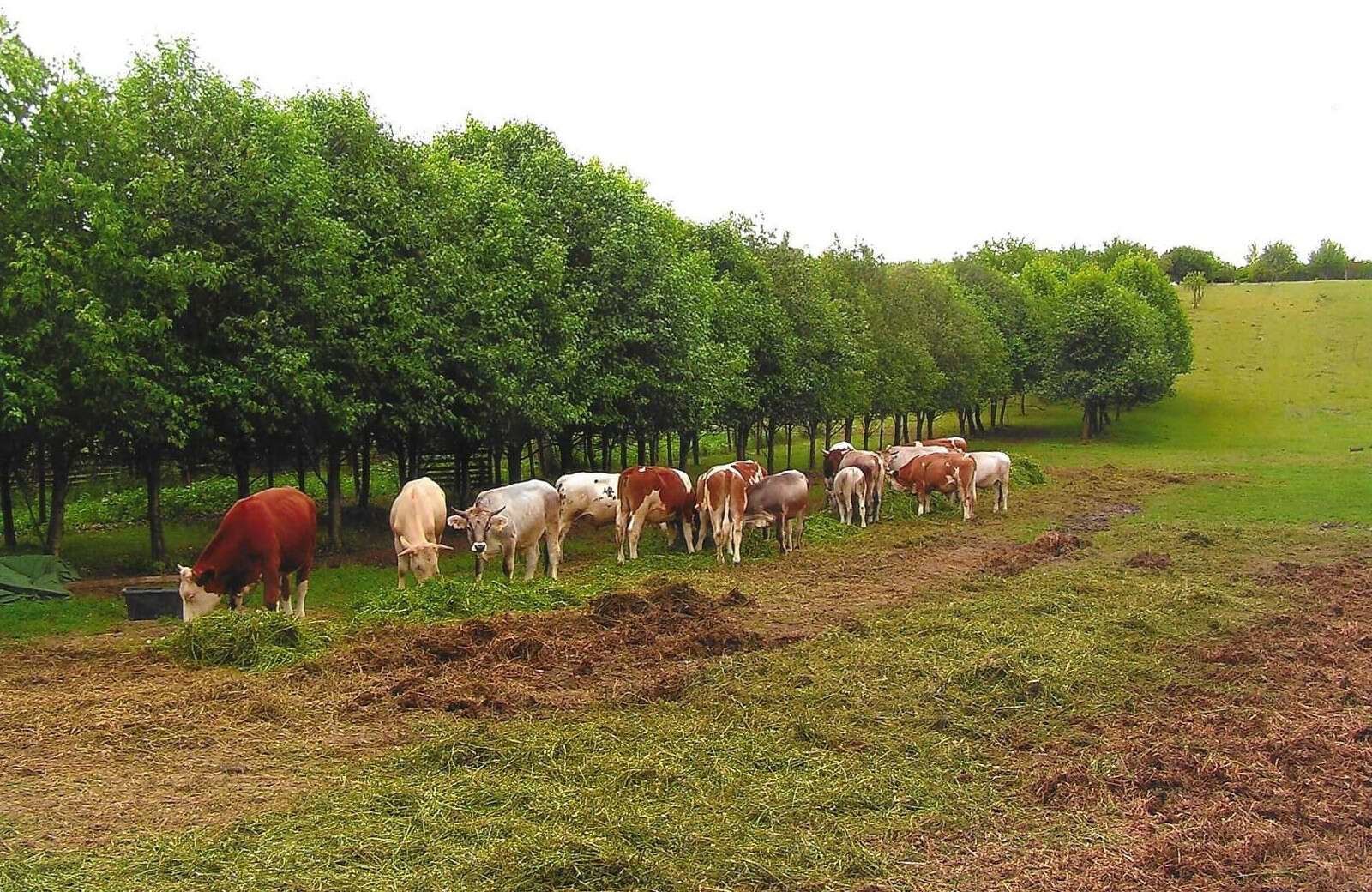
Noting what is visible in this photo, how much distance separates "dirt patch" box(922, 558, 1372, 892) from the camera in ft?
21.6

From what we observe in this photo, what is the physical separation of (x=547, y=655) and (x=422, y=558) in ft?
16.5

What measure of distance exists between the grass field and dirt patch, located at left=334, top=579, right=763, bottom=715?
144mm

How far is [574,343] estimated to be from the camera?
23875 millimetres

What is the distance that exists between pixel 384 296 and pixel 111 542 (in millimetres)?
8641

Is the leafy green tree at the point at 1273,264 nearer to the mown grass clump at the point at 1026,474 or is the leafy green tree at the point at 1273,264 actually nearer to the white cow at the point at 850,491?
the mown grass clump at the point at 1026,474

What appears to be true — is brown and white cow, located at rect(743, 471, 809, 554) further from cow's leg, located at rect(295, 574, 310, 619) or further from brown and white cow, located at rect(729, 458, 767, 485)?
cow's leg, located at rect(295, 574, 310, 619)

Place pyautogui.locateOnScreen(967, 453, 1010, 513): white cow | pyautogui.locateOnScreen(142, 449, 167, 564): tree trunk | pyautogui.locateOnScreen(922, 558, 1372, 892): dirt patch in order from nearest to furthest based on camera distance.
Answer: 1. pyautogui.locateOnScreen(922, 558, 1372, 892): dirt patch
2. pyautogui.locateOnScreen(142, 449, 167, 564): tree trunk
3. pyautogui.locateOnScreen(967, 453, 1010, 513): white cow

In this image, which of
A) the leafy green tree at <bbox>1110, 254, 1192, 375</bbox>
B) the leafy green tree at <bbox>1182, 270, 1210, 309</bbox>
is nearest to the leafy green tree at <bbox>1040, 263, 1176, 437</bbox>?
the leafy green tree at <bbox>1110, 254, 1192, 375</bbox>

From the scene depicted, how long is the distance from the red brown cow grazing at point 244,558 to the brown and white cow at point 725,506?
8002 mm

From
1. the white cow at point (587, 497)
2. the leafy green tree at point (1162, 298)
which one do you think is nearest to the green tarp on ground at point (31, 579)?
the white cow at point (587, 497)

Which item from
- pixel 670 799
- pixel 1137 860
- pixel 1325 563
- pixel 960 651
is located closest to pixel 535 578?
pixel 960 651

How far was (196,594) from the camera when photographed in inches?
538

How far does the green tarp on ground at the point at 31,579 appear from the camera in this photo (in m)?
16.1

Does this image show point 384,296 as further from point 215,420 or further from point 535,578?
point 535,578
